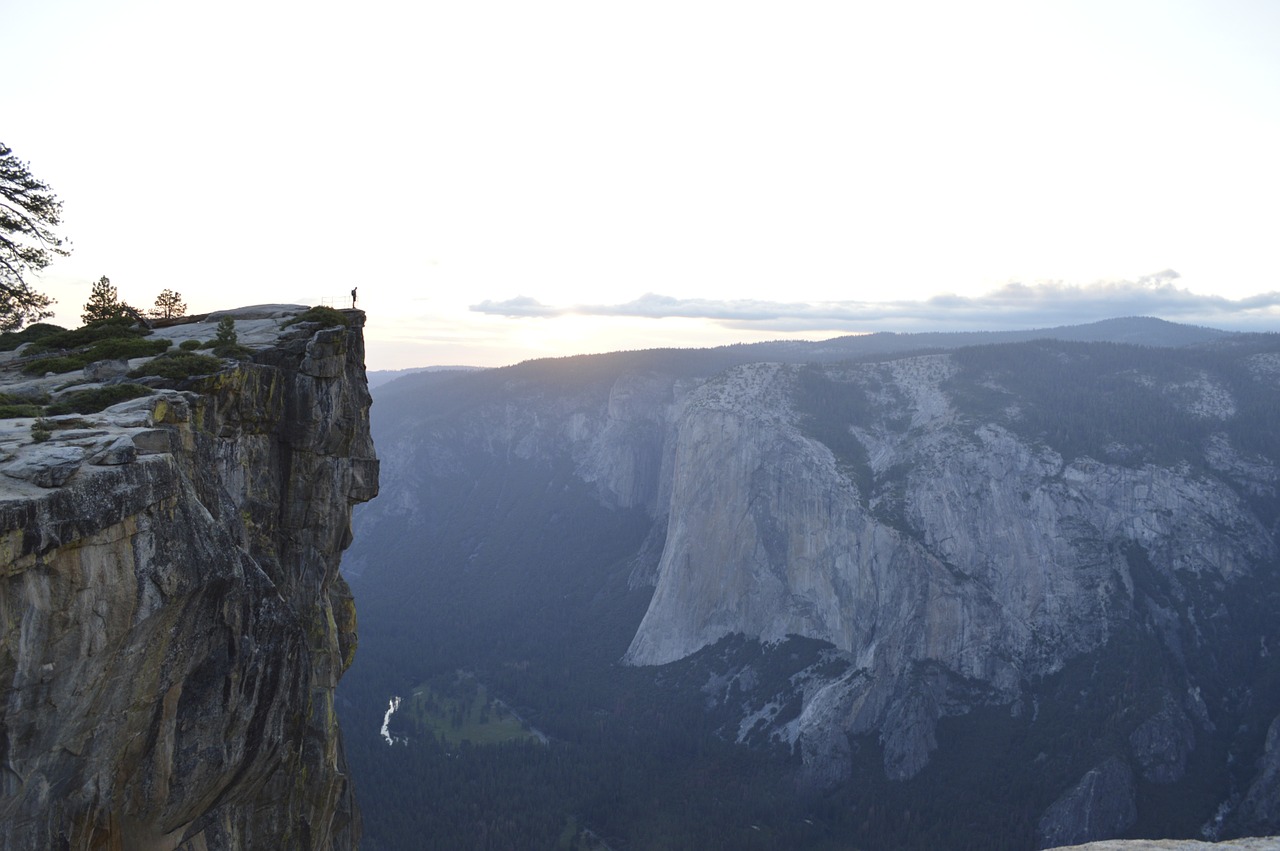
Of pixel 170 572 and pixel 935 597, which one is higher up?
pixel 170 572

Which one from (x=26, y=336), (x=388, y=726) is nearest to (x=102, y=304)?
(x=26, y=336)

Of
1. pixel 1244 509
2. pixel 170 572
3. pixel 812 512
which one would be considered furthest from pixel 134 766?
pixel 1244 509

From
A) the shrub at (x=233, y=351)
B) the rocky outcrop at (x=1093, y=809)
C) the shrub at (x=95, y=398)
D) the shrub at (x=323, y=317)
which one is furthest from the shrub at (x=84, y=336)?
the rocky outcrop at (x=1093, y=809)

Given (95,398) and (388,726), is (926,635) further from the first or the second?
(95,398)

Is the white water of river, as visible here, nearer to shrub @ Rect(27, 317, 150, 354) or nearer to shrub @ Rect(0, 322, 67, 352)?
shrub @ Rect(0, 322, 67, 352)

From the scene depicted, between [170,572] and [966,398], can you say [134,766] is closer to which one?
[170,572]

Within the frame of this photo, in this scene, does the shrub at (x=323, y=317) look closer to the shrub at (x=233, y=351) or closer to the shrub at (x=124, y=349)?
the shrub at (x=233, y=351)

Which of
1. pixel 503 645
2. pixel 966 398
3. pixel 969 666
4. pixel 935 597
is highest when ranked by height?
pixel 966 398
